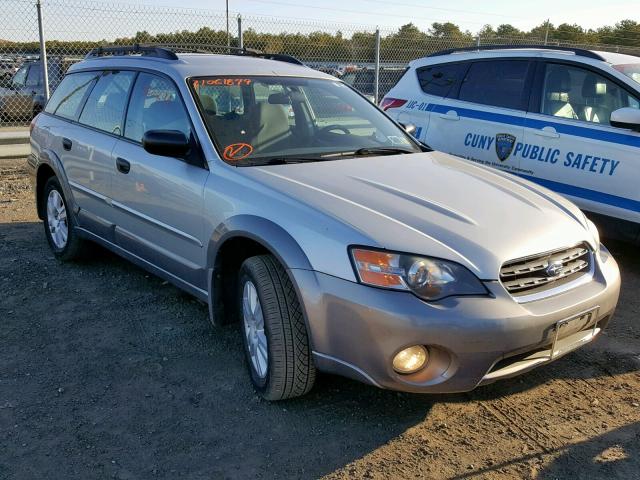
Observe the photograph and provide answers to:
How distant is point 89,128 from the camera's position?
4633 millimetres

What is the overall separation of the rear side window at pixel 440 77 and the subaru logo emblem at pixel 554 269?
3.74m

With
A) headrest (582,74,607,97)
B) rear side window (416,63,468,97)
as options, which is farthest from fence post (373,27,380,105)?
headrest (582,74,607,97)

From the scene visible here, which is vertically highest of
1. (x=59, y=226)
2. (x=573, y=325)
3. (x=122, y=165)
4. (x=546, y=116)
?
(x=546, y=116)

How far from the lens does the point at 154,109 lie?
13.2 ft

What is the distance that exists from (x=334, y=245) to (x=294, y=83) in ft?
5.98

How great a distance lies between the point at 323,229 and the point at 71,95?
3295 mm

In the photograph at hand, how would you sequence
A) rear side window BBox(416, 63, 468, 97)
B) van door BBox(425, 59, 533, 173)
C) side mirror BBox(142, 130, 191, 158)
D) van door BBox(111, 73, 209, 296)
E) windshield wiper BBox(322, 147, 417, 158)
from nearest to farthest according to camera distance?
side mirror BBox(142, 130, 191, 158) → van door BBox(111, 73, 209, 296) → windshield wiper BBox(322, 147, 417, 158) → van door BBox(425, 59, 533, 173) → rear side window BBox(416, 63, 468, 97)

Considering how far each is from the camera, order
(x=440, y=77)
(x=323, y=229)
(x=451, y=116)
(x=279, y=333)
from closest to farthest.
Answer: (x=323, y=229) < (x=279, y=333) < (x=451, y=116) < (x=440, y=77)

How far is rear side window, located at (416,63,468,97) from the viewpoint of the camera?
6270mm

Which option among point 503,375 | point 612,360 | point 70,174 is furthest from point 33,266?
point 612,360

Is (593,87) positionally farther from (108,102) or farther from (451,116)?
(108,102)

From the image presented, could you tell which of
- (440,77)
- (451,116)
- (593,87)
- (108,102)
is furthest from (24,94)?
(593,87)

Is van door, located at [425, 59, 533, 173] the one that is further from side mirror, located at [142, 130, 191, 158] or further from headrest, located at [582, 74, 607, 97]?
side mirror, located at [142, 130, 191, 158]

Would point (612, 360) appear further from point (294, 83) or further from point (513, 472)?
point (294, 83)
